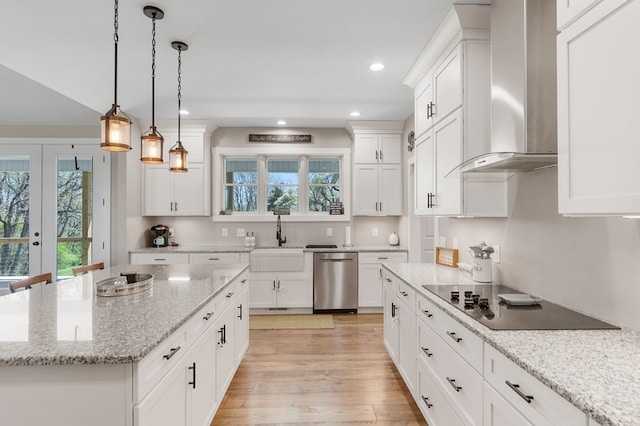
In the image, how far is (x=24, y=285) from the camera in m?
2.38

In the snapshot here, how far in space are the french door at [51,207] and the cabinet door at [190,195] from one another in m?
0.96

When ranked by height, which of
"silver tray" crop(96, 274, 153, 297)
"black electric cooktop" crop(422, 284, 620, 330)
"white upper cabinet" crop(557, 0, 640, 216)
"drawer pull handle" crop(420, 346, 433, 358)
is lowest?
"drawer pull handle" crop(420, 346, 433, 358)

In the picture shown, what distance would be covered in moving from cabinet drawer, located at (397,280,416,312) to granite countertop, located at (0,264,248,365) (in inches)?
50.6

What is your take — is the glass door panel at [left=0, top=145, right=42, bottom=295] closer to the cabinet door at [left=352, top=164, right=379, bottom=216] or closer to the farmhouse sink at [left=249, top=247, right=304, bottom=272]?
the farmhouse sink at [left=249, top=247, right=304, bottom=272]

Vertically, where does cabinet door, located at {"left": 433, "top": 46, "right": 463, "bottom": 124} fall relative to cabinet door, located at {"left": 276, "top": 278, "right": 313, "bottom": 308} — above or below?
above

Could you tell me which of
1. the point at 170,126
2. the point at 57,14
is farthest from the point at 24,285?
the point at 170,126

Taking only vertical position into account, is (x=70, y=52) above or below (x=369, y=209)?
above

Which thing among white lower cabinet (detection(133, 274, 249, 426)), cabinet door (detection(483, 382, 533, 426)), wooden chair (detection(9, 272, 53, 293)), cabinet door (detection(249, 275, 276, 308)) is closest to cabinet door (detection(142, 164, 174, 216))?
cabinet door (detection(249, 275, 276, 308))

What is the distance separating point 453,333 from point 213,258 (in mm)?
3489

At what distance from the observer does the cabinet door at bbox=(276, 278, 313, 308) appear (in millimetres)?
4562

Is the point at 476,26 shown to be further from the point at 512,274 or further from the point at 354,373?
the point at 354,373

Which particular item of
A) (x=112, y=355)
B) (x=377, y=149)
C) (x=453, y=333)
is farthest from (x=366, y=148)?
(x=112, y=355)

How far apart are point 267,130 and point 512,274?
3.95 meters

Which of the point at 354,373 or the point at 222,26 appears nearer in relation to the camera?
the point at 222,26
